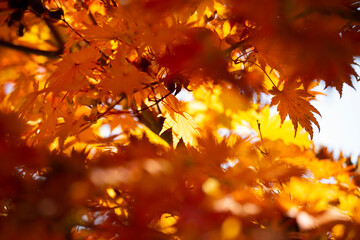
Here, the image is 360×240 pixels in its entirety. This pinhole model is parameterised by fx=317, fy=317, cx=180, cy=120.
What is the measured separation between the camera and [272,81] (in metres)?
1.20

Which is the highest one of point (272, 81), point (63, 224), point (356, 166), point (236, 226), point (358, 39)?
point (358, 39)

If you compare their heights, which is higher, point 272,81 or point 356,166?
point 272,81

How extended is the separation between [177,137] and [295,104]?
0.44m

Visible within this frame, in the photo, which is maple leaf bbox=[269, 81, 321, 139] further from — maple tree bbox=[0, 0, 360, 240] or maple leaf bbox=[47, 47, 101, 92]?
maple leaf bbox=[47, 47, 101, 92]

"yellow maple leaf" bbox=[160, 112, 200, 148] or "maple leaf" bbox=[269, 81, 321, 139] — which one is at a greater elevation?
"maple leaf" bbox=[269, 81, 321, 139]

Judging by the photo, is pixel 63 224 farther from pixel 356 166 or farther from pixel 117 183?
pixel 356 166

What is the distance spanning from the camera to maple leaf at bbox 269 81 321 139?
1.09m

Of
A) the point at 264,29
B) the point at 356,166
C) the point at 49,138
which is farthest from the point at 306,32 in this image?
the point at 356,166

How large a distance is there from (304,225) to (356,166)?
1.04m

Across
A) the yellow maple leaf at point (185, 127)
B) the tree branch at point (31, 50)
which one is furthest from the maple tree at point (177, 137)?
the tree branch at point (31, 50)

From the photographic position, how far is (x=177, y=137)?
1197mm

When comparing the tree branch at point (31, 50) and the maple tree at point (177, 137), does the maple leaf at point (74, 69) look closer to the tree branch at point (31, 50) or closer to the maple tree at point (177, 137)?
the maple tree at point (177, 137)

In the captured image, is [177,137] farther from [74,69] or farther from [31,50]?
[31,50]

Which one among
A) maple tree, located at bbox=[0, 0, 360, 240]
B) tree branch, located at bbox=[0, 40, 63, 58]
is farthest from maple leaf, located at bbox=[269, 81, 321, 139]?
tree branch, located at bbox=[0, 40, 63, 58]
